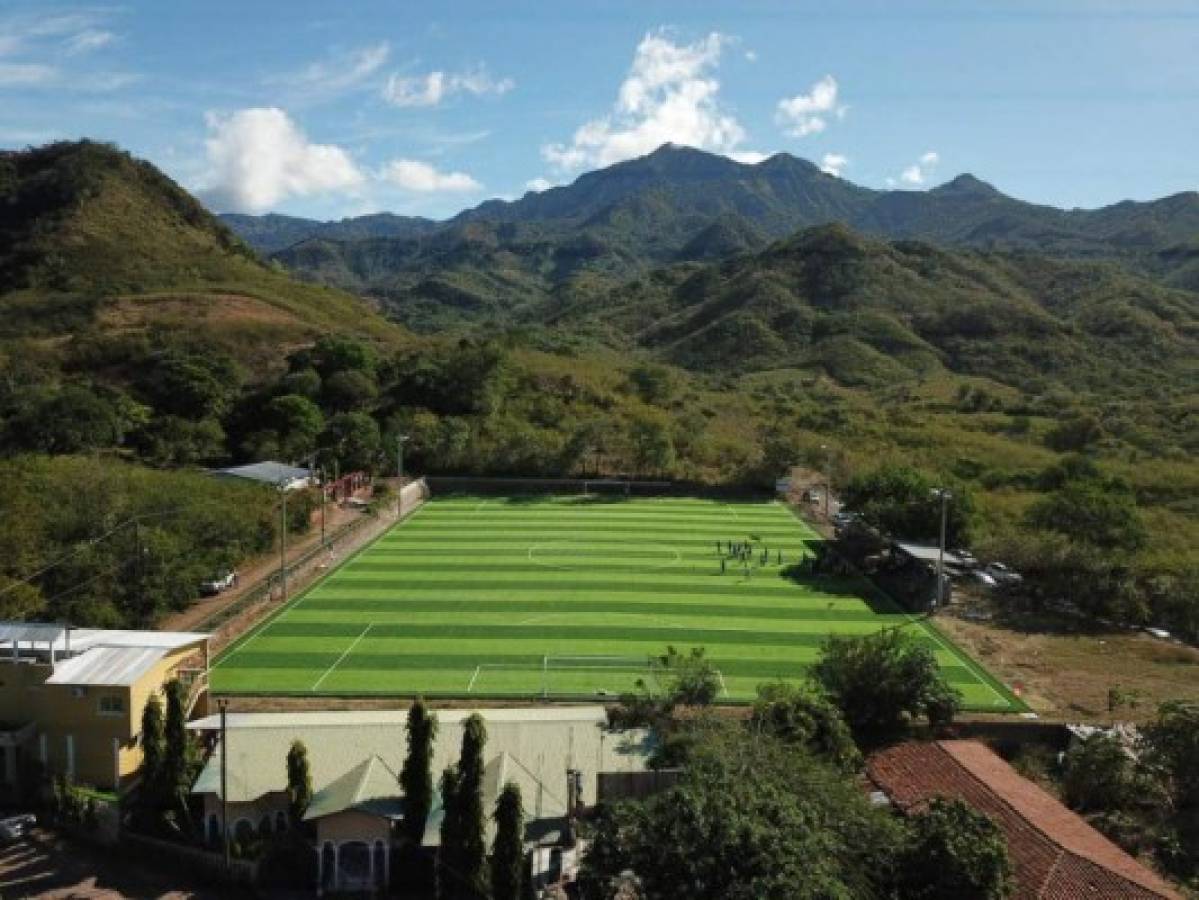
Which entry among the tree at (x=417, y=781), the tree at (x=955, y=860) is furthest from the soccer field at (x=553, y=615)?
the tree at (x=955, y=860)

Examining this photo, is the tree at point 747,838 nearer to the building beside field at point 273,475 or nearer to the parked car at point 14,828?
the parked car at point 14,828

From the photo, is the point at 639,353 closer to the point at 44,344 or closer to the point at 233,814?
the point at 44,344

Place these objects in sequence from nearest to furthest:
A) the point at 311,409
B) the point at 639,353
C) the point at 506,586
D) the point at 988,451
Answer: the point at 506,586 < the point at 311,409 < the point at 988,451 < the point at 639,353

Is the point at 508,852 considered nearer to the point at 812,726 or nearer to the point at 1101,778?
the point at 812,726

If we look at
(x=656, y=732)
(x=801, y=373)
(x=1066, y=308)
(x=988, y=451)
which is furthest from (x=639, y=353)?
(x=656, y=732)

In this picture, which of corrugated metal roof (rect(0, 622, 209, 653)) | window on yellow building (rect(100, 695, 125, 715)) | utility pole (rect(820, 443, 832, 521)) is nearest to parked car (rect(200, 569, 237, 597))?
corrugated metal roof (rect(0, 622, 209, 653))

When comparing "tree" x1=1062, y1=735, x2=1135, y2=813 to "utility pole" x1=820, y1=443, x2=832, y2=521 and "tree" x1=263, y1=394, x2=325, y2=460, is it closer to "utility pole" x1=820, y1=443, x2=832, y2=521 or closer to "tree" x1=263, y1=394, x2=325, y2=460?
"utility pole" x1=820, y1=443, x2=832, y2=521

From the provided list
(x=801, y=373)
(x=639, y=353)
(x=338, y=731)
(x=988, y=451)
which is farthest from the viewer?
(x=639, y=353)
